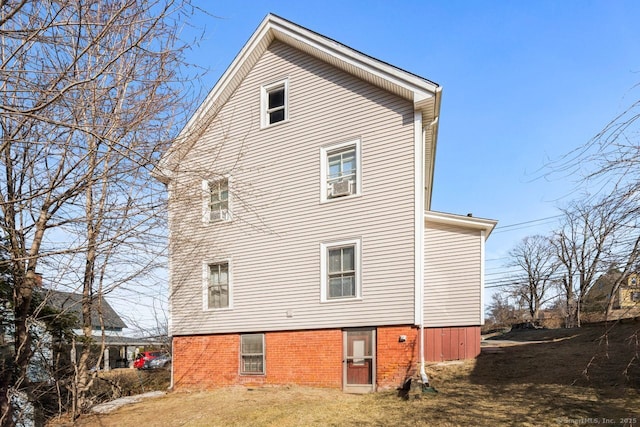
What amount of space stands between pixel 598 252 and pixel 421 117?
6.59 m

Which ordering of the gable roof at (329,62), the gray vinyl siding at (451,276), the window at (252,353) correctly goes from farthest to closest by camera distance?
the window at (252,353) < the gray vinyl siding at (451,276) < the gable roof at (329,62)

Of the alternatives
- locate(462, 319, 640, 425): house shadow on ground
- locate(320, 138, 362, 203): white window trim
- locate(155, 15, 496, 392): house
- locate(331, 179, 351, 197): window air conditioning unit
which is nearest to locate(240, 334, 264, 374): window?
locate(155, 15, 496, 392): house

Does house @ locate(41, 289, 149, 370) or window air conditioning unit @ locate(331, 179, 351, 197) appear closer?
house @ locate(41, 289, 149, 370)

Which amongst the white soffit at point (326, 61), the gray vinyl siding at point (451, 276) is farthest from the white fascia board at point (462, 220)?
the white soffit at point (326, 61)

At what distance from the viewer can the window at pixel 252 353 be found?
1141cm

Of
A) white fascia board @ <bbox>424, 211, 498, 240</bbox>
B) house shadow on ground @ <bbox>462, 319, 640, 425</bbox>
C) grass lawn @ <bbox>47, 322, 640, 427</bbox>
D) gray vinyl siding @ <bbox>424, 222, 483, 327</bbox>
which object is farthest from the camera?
gray vinyl siding @ <bbox>424, 222, 483, 327</bbox>

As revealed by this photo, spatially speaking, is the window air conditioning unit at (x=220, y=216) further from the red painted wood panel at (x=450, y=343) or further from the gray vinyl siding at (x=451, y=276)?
the red painted wood panel at (x=450, y=343)

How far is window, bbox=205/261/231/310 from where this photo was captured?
12.4 meters

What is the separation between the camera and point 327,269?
10.8 m

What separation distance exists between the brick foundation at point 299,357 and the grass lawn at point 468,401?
1.41 ft

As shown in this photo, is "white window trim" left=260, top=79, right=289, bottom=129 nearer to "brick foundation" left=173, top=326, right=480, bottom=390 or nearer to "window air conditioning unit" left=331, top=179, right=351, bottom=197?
"window air conditioning unit" left=331, top=179, right=351, bottom=197

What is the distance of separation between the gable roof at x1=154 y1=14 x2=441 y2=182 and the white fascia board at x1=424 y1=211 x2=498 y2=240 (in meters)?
2.57

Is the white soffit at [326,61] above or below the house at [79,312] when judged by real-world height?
above

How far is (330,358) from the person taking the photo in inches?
404
